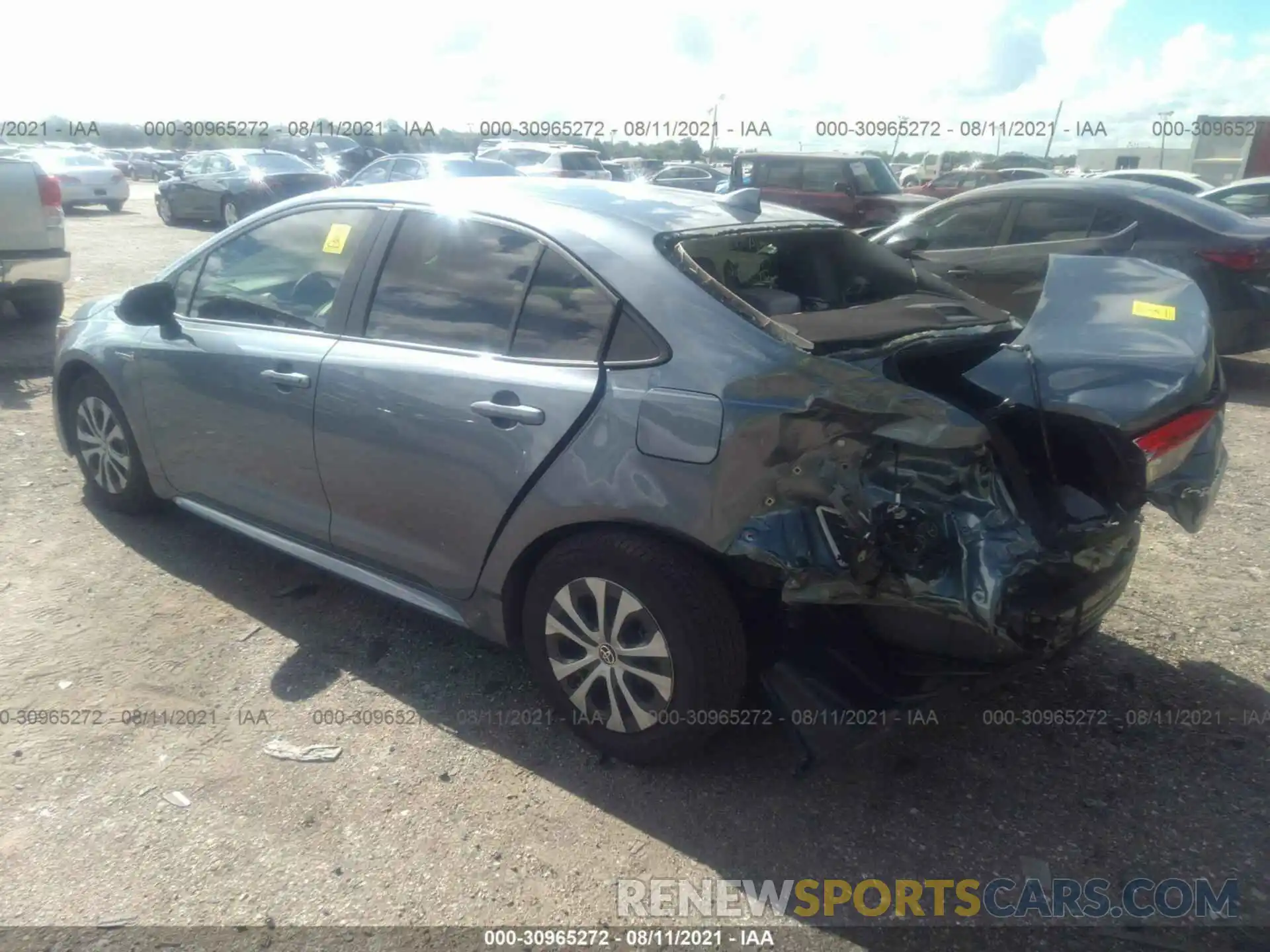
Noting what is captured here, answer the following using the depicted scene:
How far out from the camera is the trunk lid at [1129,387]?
267 centimetres

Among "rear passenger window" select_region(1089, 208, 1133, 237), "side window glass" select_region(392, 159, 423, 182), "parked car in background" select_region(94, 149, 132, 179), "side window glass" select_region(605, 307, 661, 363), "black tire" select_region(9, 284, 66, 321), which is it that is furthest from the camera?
"parked car in background" select_region(94, 149, 132, 179)

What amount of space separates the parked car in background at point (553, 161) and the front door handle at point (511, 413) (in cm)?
1676

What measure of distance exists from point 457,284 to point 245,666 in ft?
5.23

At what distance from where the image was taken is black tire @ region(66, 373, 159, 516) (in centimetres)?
446

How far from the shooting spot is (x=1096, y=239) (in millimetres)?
7168

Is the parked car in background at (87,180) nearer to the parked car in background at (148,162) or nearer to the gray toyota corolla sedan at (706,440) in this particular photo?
the parked car in background at (148,162)

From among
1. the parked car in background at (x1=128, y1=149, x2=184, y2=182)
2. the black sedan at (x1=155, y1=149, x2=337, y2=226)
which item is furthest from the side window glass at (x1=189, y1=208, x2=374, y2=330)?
the parked car in background at (x1=128, y1=149, x2=184, y2=182)

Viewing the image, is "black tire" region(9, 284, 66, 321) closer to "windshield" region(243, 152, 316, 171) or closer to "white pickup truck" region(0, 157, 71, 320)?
"white pickup truck" region(0, 157, 71, 320)

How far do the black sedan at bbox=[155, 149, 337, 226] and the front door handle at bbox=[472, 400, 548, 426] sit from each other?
16015 mm

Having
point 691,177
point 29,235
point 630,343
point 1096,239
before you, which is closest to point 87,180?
point 691,177

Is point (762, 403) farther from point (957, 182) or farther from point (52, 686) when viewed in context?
point (957, 182)

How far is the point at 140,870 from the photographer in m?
2.60

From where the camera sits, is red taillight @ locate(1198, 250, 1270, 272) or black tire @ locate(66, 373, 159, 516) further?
red taillight @ locate(1198, 250, 1270, 272)

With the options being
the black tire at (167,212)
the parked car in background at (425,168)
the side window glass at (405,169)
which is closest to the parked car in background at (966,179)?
the parked car in background at (425,168)
